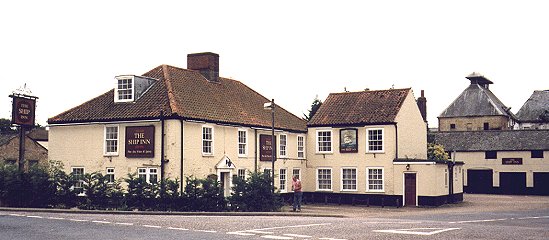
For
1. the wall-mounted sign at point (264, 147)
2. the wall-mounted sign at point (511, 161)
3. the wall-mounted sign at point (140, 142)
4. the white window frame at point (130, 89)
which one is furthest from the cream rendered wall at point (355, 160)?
the wall-mounted sign at point (511, 161)

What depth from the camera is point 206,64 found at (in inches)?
1705

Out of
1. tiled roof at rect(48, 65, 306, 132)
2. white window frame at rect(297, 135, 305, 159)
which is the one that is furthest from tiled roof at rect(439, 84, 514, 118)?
tiled roof at rect(48, 65, 306, 132)

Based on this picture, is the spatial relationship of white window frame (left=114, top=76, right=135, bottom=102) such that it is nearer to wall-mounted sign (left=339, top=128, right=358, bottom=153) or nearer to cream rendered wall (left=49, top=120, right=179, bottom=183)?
cream rendered wall (left=49, top=120, right=179, bottom=183)

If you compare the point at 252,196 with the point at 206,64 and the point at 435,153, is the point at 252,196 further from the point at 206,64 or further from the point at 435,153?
the point at 435,153

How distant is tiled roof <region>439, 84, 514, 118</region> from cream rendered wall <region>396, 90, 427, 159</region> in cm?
4080

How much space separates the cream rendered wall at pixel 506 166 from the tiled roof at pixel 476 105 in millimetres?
25292

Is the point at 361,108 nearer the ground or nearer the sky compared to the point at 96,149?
→ nearer the sky

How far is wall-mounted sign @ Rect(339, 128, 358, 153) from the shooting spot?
4394cm

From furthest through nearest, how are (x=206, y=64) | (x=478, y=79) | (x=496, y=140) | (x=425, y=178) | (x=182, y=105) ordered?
(x=478, y=79)
(x=496, y=140)
(x=206, y=64)
(x=425, y=178)
(x=182, y=105)

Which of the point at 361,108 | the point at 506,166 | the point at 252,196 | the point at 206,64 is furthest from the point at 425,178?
the point at 506,166

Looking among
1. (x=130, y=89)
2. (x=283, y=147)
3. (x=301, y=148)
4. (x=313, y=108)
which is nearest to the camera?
(x=130, y=89)

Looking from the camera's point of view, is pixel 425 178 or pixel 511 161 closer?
pixel 425 178

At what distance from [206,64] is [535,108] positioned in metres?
58.5

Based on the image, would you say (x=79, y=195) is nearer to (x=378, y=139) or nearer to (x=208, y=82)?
(x=208, y=82)
